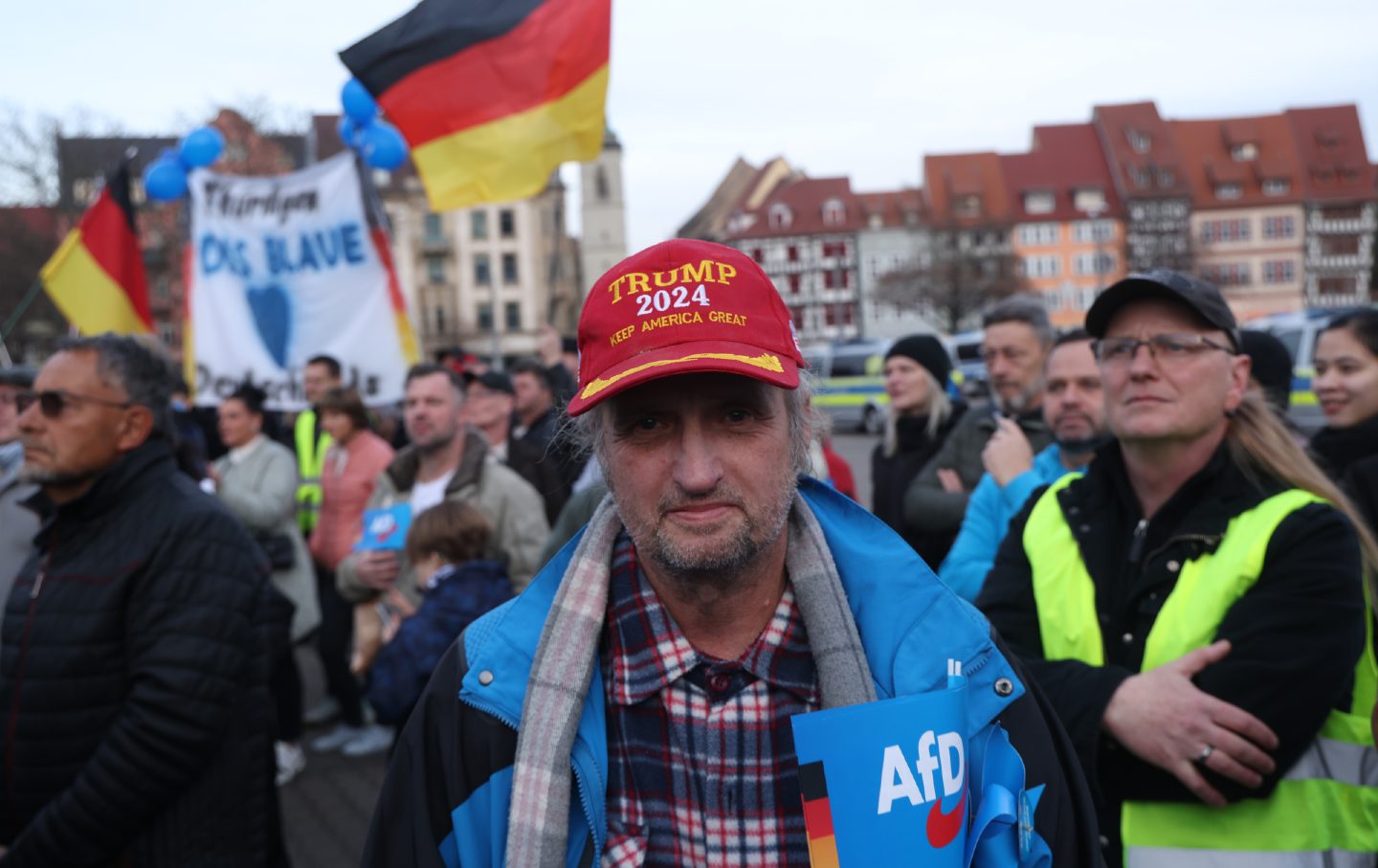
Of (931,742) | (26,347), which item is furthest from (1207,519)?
(26,347)

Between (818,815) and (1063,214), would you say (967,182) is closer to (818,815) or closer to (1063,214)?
(1063,214)

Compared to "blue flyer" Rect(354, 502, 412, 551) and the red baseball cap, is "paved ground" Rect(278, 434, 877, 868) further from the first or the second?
the red baseball cap

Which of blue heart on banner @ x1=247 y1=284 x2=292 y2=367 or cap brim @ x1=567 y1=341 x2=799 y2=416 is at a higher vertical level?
blue heart on banner @ x1=247 y1=284 x2=292 y2=367

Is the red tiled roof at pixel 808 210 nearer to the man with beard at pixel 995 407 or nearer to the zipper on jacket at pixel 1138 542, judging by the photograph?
the man with beard at pixel 995 407

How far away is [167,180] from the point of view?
8.35m

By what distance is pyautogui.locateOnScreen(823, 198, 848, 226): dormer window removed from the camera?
74.0m

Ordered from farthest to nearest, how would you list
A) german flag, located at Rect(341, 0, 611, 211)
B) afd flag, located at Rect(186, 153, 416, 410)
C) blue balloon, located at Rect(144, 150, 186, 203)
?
blue balloon, located at Rect(144, 150, 186, 203) → afd flag, located at Rect(186, 153, 416, 410) → german flag, located at Rect(341, 0, 611, 211)

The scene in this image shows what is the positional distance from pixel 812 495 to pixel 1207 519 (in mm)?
991

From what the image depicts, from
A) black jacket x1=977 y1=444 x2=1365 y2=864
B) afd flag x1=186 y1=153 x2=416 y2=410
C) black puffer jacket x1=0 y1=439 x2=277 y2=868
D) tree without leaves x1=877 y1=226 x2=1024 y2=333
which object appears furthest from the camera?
tree without leaves x1=877 y1=226 x2=1024 y2=333

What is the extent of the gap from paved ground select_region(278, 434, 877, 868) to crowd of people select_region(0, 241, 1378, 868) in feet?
4.30

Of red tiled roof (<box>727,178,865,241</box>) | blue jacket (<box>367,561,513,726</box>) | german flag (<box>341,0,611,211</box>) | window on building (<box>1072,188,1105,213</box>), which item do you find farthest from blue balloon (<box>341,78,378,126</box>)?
window on building (<box>1072,188,1105,213</box>)

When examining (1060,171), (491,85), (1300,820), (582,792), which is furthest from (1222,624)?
(1060,171)

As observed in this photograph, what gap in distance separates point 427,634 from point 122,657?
109cm

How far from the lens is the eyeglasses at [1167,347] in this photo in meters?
2.55
